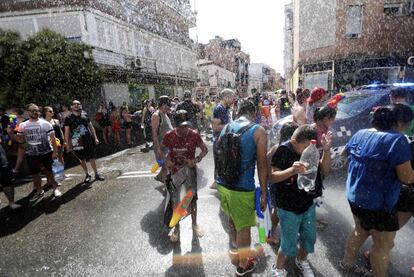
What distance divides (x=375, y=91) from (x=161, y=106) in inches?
183

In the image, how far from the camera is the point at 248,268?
2.87 meters

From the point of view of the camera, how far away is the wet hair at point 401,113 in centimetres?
223

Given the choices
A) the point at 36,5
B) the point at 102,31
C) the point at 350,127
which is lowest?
the point at 350,127

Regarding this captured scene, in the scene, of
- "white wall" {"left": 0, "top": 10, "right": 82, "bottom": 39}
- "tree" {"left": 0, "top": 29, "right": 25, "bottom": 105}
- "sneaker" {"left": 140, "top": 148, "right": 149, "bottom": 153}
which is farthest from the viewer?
"white wall" {"left": 0, "top": 10, "right": 82, "bottom": 39}

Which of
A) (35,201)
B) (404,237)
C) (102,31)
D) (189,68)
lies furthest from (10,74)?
(189,68)

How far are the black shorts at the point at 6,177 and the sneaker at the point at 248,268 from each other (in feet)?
14.3

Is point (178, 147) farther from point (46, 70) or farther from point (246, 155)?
point (46, 70)

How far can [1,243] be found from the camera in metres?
3.83

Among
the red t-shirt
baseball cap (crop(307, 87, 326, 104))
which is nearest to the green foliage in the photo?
the red t-shirt

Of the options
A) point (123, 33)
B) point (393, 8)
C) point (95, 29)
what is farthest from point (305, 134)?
point (123, 33)

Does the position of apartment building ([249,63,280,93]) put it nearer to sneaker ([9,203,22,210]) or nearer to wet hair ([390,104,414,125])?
sneaker ([9,203,22,210])

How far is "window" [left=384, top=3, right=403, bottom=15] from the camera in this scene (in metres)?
16.7

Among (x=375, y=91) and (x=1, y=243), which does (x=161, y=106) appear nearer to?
(x=1, y=243)

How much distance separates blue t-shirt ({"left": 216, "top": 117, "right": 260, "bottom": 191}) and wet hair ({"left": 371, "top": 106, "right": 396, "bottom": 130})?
3.32 feet
